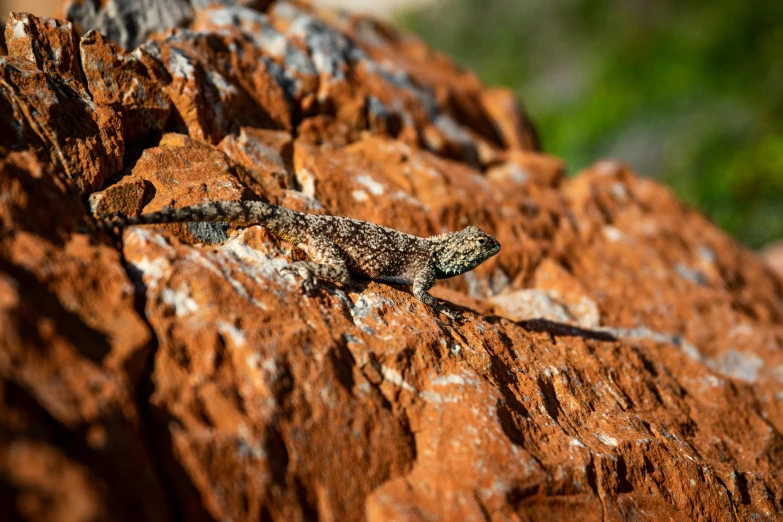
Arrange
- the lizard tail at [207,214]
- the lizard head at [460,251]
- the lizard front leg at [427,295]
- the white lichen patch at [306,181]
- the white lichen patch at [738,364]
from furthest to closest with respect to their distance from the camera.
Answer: the white lichen patch at [738,364], the white lichen patch at [306,181], the lizard head at [460,251], the lizard front leg at [427,295], the lizard tail at [207,214]

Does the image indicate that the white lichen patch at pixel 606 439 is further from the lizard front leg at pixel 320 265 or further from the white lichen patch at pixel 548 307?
the lizard front leg at pixel 320 265

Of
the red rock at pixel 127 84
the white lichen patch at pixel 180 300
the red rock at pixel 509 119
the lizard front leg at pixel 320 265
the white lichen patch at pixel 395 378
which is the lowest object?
the red rock at pixel 509 119

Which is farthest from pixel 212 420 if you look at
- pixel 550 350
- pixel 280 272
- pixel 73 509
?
pixel 550 350

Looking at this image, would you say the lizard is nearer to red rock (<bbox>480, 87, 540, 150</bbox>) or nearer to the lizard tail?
the lizard tail

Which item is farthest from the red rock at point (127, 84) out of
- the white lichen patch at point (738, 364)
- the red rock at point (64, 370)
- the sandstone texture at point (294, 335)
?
the white lichen patch at point (738, 364)

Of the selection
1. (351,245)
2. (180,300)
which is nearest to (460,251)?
(351,245)

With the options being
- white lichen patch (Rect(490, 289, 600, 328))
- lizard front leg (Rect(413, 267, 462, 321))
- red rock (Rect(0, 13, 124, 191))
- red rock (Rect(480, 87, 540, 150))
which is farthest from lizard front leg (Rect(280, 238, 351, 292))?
red rock (Rect(480, 87, 540, 150))

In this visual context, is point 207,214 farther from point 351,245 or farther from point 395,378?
point 395,378
